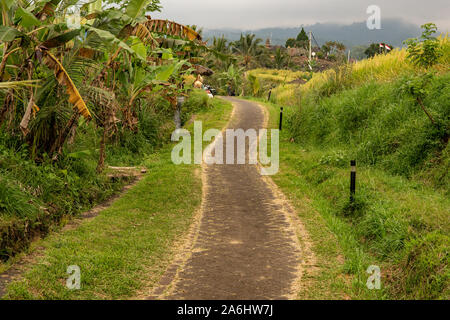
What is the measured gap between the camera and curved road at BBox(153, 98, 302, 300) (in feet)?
20.9

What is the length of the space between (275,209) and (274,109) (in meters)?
15.7

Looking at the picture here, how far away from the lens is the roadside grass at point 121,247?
625 cm

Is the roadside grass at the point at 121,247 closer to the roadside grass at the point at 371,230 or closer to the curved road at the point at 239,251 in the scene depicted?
the curved road at the point at 239,251

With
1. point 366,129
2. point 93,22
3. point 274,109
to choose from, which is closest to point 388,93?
point 366,129

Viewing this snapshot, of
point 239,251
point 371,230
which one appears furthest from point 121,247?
point 371,230

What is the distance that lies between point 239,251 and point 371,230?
246cm

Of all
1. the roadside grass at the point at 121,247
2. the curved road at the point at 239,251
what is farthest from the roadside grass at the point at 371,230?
the roadside grass at the point at 121,247

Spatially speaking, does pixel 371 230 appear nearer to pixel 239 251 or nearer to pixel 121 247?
pixel 239 251

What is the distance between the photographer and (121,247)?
785 centimetres

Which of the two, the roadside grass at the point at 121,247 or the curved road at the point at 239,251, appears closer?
the roadside grass at the point at 121,247

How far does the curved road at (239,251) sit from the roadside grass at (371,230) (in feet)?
1.42

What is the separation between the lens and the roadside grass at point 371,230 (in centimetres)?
619
